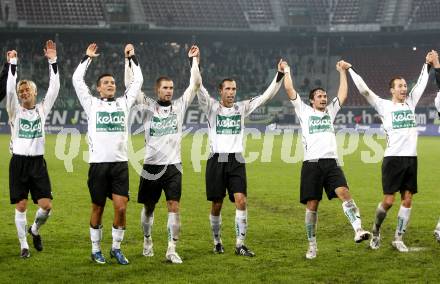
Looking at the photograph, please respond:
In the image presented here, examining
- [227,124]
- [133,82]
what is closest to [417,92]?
[227,124]

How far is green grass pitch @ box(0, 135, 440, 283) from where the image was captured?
943 cm

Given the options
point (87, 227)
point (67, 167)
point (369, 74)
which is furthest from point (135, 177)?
point (369, 74)

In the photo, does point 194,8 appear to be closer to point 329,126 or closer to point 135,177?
point 135,177

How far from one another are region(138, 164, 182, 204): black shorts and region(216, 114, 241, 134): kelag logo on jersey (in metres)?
0.87

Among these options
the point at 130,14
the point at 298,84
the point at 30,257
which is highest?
the point at 130,14

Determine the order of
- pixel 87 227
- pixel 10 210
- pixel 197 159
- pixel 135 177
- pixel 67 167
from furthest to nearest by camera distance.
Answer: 1. pixel 197 159
2. pixel 67 167
3. pixel 135 177
4. pixel 10 210
5. pixel 87 227

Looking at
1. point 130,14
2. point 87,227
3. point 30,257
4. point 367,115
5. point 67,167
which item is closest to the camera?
point 30,257

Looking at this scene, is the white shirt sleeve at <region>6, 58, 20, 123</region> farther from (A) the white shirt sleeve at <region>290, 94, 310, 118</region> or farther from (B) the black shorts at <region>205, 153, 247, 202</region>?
(A) the white shirt sleeve at <region>290, 94, 310, 118</region>

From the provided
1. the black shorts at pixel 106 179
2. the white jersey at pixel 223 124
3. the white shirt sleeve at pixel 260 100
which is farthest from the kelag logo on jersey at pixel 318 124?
the black shorts at pixel 106 179

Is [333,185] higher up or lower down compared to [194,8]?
lower down

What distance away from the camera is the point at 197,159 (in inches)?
1180

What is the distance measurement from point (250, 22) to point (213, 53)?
4010 millimetres

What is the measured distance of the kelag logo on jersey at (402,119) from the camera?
37.3 feet

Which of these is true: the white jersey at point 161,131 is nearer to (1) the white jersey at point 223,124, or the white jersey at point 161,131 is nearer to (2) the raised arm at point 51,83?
(1) the white jersey at point 223,124
